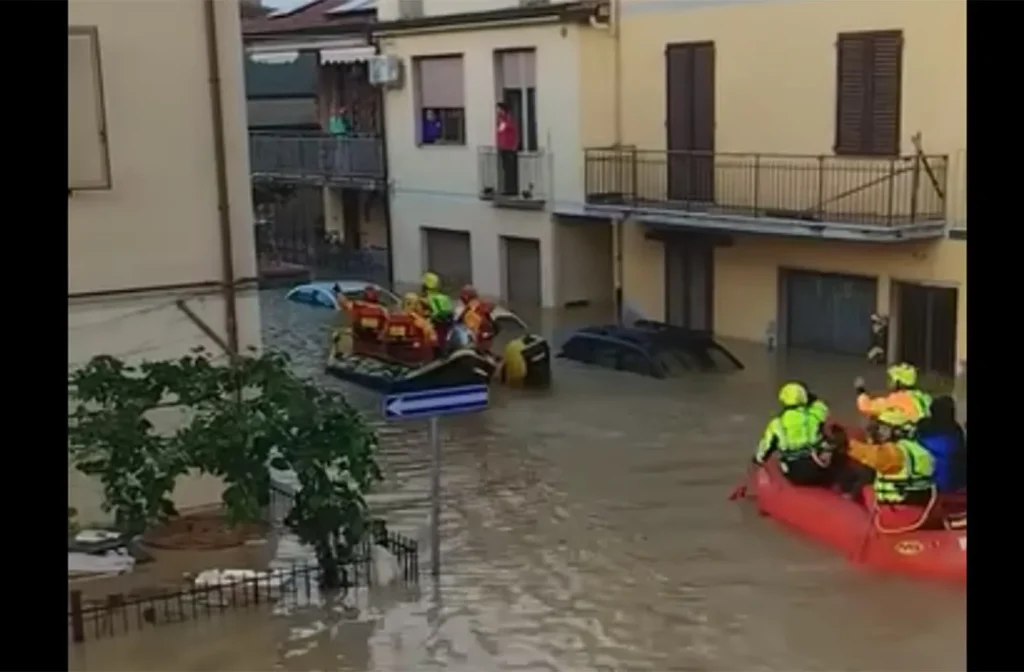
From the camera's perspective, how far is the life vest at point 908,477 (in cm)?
1060

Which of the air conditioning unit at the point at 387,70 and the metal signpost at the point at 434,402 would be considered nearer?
the metal signpost at the point at 434,402

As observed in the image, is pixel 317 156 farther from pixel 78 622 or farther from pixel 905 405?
pixel 78 622

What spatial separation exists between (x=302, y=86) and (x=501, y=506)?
2260 cm

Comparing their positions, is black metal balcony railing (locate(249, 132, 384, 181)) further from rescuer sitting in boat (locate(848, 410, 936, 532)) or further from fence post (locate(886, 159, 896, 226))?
rescuer sitting in boat (locate(848, 410, 936, 532))

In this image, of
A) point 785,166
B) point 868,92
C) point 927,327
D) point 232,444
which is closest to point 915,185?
point 868,92

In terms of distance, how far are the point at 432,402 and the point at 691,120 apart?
12.8m

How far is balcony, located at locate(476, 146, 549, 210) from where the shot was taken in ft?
80.5

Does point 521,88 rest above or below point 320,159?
above

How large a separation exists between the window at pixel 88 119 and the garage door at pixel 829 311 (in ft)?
38.3

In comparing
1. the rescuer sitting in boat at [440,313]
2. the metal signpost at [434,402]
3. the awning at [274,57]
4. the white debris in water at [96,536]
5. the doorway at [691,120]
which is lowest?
the white debris in water at [96,536]

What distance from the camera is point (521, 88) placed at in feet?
81.8

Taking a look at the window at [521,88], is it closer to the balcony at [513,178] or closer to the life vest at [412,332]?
the balcony at [513,178]

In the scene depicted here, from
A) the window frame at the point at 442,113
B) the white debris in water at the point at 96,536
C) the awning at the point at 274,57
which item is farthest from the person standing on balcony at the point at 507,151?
the white debris in water at the point at 96,536
